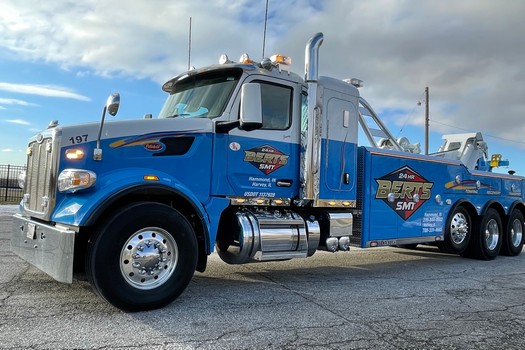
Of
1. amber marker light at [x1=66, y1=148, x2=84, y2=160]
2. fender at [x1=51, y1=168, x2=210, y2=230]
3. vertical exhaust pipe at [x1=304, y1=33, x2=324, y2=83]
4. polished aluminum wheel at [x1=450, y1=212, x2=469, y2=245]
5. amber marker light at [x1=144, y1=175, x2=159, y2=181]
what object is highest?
vertical exhaust pipe at [x1=304, y1=33, x2=324, y2=83]

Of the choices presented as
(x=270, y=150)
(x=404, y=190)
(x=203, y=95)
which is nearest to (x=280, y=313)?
(x=270, y=150)

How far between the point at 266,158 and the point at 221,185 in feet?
2.57

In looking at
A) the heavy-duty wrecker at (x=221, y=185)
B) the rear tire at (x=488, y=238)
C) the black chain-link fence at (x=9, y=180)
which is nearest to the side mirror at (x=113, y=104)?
the heavy-duty wrecker at (x=221, y=185)

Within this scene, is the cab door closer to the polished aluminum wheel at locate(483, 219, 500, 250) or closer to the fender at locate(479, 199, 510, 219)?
the fender at locate(479, 199, 510, 219)

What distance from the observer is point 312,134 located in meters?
6.53

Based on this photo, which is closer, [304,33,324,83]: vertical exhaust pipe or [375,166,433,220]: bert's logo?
[304,33,324,83]: vertical exhaust pipe

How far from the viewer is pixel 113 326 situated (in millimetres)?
4332

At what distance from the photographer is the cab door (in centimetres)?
598

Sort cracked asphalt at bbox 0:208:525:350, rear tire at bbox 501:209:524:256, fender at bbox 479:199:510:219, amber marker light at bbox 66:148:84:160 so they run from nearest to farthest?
cracked asphalt at bbox 0:208:525:350 < amber marker light at bbox 66:148:84:160 < fender at bbox 479:199:510:219 < rear tire at bbox 501:209:524:256

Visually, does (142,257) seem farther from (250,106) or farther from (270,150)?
(270,150)

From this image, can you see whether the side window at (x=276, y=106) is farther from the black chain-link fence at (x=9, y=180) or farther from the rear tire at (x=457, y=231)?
the black chain-link fence at (x=9, y=180)

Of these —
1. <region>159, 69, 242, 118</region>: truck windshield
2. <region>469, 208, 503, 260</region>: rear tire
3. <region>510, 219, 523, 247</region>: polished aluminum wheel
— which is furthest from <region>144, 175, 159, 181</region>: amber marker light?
<region>510, 219, 523, 247</region>: polished aluminum wheel

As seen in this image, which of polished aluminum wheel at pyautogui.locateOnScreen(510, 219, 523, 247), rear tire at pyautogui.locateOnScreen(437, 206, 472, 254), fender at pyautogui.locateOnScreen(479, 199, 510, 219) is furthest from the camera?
polished aluminum wheel at pyautogui.locateOnScreen(510, 219, 523, 247)

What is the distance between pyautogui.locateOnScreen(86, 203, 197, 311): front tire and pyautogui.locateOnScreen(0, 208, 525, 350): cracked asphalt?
0.22 metres
